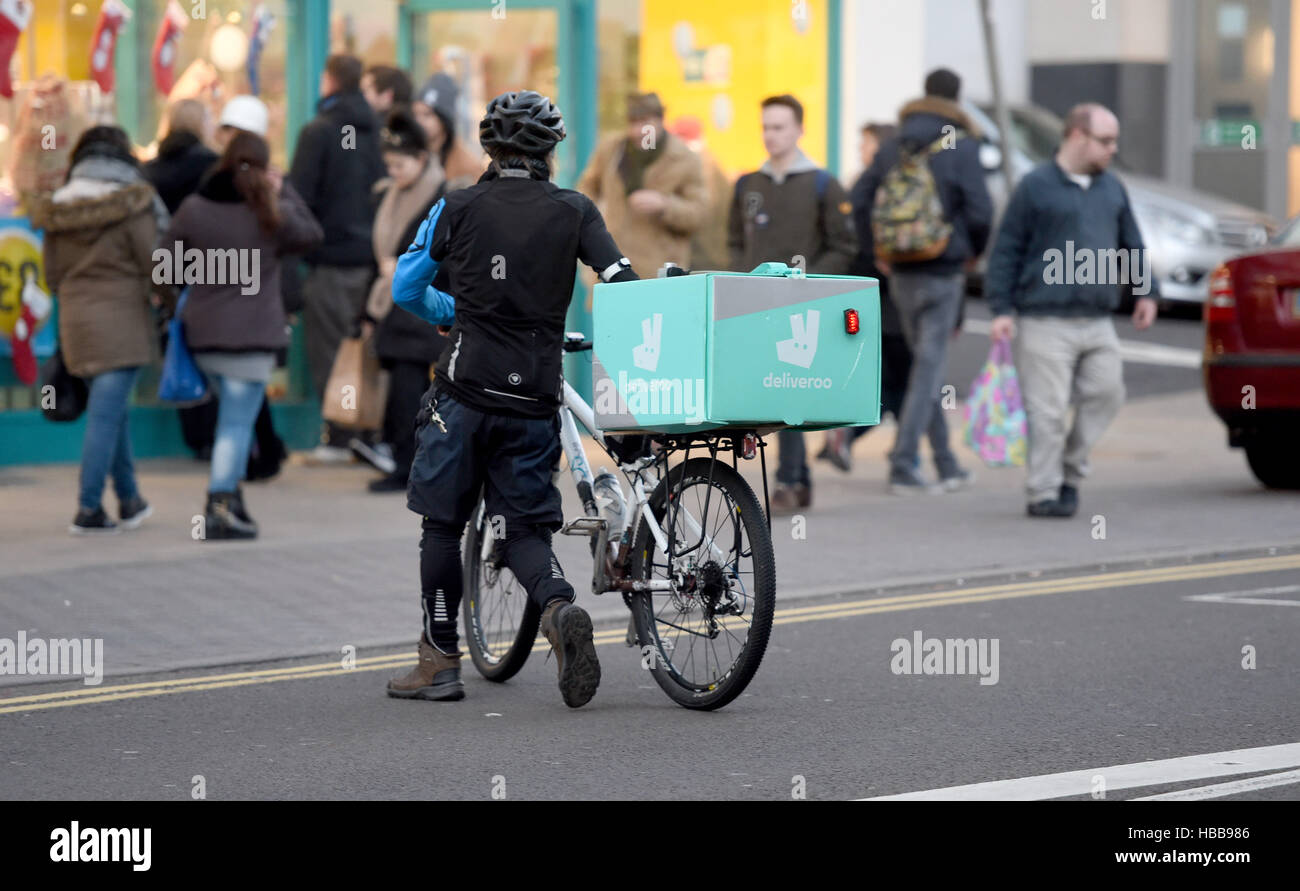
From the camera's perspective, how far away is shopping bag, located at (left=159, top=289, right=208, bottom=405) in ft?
33.9

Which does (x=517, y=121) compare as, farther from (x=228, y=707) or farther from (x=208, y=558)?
(x=208, y=558)

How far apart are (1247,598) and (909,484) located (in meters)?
3.68

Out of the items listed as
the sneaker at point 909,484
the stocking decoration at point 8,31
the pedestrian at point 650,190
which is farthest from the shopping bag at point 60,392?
the sneaker at point 909,484

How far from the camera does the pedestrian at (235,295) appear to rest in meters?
10.1

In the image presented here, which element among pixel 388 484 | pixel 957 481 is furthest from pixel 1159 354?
pixel 388 484

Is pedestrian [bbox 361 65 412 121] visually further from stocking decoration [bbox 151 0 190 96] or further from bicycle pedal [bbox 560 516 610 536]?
bicycle pedal [bbox 560 516 610 536]

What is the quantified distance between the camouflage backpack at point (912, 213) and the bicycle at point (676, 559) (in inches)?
203

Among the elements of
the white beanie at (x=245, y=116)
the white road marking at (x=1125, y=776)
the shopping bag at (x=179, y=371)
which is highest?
the white beanie at (x=245, y=116)

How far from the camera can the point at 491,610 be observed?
7305 mm

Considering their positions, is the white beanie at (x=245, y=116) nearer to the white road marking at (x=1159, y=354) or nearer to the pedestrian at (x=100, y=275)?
the pedestrian at (x=100, y=275)

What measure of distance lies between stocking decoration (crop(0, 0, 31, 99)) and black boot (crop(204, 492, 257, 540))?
12.0 ft

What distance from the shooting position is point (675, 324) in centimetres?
627

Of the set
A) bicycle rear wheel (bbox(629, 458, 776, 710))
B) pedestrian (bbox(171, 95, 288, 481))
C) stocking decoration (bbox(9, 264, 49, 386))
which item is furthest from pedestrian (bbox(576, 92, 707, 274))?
bicycle rear wheel (bbox(629, 458, 776, 710))

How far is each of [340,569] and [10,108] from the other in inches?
180
